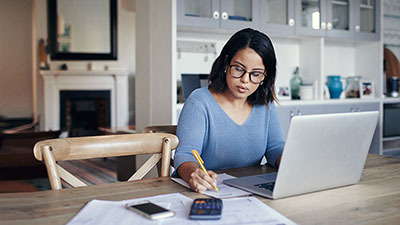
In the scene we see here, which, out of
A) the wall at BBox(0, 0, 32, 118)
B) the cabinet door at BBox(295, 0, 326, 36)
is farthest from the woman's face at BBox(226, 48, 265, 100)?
the wall at BBox(0, 0, 32, 118)

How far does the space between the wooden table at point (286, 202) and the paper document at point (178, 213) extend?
37 millimetres

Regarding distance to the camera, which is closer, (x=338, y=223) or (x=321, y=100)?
(x=338, y=223)

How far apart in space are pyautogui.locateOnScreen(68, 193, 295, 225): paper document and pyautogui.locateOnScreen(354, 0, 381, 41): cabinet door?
3.72m

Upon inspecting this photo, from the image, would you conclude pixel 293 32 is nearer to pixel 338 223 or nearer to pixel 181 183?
pixel 181 183

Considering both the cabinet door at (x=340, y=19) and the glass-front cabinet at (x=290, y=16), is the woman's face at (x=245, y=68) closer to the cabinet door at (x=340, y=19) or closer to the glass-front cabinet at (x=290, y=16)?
the glass-front cabinet at (x=290, y=16)

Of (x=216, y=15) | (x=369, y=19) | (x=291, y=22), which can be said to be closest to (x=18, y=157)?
(x=216, y=15)

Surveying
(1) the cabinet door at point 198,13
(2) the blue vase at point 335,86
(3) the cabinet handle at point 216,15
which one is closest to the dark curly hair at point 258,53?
(1) the cabinet door at point 198,13

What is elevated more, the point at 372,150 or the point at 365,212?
the point at 365,212

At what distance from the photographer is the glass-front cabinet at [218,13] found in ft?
10.5

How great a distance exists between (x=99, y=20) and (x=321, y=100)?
15.4 ft

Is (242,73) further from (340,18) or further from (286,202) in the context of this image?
(340,18)

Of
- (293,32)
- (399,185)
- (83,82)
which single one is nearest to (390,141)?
(293,32)

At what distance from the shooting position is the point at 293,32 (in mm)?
3807

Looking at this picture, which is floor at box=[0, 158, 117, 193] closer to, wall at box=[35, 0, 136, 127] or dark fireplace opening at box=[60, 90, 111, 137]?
dark fireplace opening at box=[60, 90, 111, 137]
